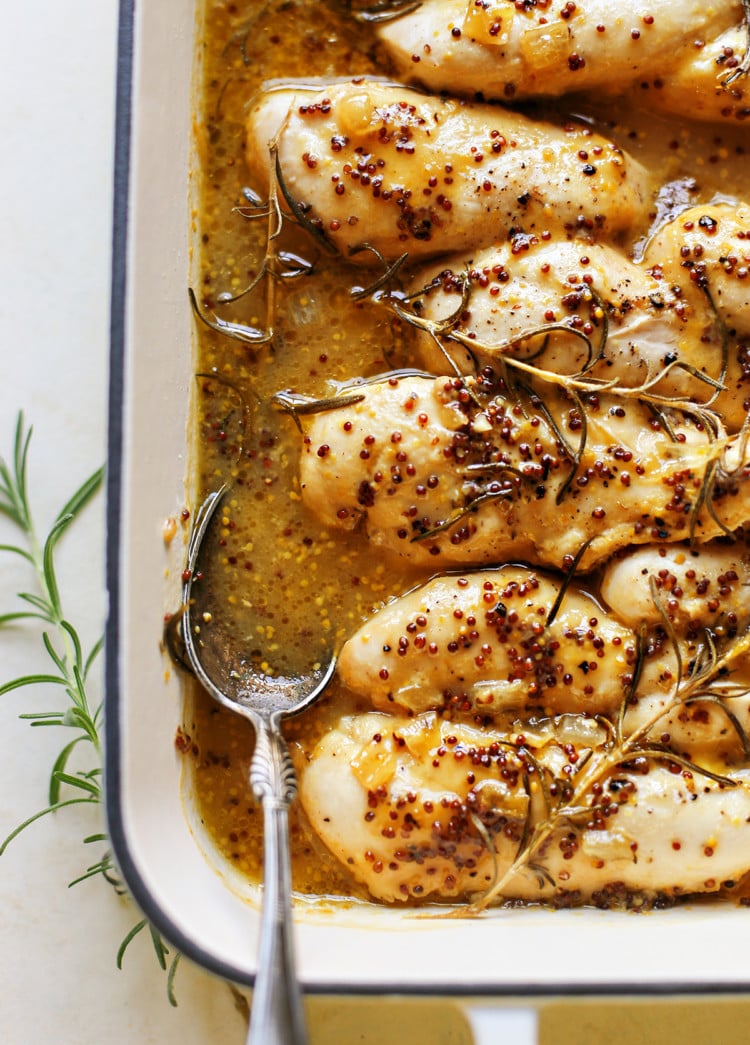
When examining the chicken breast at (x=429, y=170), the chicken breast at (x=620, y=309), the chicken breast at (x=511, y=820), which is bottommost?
the chicken breast at (x=511, y=820)

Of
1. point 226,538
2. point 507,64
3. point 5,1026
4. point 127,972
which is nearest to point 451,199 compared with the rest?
point 507,64

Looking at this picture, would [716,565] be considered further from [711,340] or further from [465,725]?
[465,725]

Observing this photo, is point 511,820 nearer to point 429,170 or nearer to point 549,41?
point 429,170

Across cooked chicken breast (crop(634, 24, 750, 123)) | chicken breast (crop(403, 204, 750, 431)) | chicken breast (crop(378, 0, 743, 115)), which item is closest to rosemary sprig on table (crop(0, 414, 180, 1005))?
chicken breast (crop(403, 204, 750, 431))

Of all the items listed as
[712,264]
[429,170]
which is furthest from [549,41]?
[712,264]

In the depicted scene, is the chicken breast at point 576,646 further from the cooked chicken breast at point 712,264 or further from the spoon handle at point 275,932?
the cooked chicken breast at point 712,264

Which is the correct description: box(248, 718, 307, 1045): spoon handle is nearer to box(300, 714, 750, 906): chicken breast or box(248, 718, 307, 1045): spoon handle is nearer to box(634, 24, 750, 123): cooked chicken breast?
box(300, 714, 750, 906): chicken breast

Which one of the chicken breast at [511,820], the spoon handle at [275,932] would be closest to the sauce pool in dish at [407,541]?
the chicken breast at [511,820]
